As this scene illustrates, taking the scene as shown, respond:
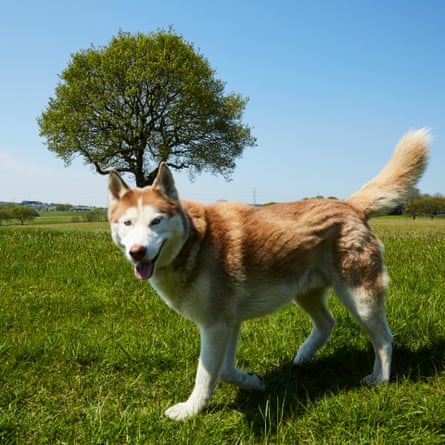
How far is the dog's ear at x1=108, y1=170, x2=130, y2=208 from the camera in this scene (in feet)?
10.8

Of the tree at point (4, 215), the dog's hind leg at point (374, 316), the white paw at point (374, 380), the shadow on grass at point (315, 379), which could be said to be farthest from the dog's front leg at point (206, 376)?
the tree at point (4, 215)

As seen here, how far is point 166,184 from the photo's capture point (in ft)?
10.7

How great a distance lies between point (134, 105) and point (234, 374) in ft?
90.2

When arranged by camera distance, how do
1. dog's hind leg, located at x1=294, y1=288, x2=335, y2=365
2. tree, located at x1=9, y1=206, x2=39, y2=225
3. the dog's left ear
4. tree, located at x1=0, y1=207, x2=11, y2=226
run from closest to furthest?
the dog's left ear → dog's hind leg, located at x1=294, y1=288, x2=335, y2=365 → tree, located at x1=0, y1=207, x2=11, y2=226 → tree, located at x1=9, y1=206, x2=39, y2=225

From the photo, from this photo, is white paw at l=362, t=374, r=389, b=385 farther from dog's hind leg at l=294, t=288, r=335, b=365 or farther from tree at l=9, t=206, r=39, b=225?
tree at l=9, t=206, r=39, b=225

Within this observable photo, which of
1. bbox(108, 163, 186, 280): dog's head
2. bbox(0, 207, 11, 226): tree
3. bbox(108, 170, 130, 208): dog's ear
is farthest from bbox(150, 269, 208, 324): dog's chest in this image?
bbox(0, 207, 11, 226): tree

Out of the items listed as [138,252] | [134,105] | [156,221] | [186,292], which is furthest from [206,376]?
[134,105]

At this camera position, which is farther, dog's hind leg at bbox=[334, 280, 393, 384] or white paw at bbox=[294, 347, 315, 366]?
white paw at bbox=[294, 347, 315, 366]

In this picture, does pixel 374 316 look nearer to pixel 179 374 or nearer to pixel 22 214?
pixel 179 374

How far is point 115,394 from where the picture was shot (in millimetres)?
3467

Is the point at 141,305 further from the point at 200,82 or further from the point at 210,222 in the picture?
the point at 200,82

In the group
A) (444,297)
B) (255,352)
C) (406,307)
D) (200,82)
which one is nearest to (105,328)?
(255,352)

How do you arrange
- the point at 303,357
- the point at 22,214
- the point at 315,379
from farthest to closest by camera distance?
the point at 22,214 < the point at 303,357 < the point at 315,379

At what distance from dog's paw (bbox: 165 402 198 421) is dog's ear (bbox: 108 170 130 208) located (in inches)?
66.4
